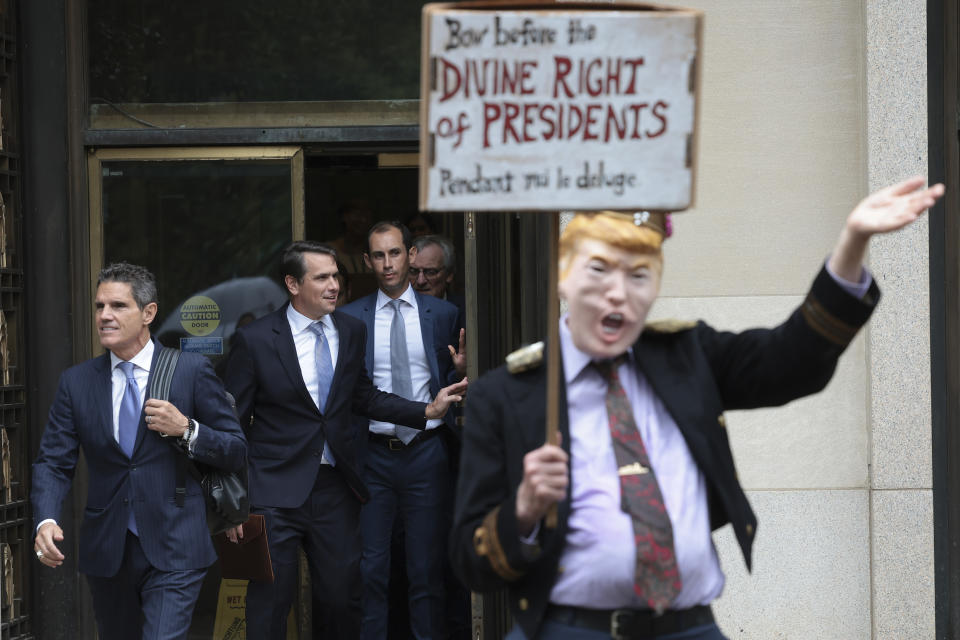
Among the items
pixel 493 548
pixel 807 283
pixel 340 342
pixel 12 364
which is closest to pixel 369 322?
pixel 340 342

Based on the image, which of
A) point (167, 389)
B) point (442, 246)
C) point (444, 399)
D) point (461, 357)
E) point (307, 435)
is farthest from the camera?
point (442, 246)

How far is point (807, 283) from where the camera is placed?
20.3 feet

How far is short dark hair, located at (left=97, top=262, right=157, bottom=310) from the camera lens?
223 inches

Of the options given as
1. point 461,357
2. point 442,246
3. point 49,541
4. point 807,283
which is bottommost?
point 49,541

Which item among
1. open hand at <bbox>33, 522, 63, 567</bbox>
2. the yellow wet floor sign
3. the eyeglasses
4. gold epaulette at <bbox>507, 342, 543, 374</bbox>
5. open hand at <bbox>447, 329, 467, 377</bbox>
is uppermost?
the eyeglasses

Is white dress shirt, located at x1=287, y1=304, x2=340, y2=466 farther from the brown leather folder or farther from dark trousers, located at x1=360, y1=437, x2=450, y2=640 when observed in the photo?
dark trousers, located at x1=360, y1=437, x2=450, y2=640

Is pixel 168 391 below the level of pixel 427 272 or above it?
below

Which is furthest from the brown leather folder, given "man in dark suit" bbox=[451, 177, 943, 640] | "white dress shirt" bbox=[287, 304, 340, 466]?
"man in dark suit" bbox=[451, 177, 943, 640]

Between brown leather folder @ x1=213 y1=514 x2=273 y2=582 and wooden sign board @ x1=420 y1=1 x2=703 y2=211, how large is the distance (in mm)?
3641

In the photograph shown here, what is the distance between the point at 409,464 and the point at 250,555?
1.10 metres

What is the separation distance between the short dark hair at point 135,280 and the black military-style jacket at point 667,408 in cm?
271

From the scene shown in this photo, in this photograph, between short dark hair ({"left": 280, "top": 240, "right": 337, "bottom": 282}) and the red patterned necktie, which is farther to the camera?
short dark hair ({"left": 280, "top": 240, "right": 337, "bottom": 282})

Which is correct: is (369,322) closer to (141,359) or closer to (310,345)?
(310,345)

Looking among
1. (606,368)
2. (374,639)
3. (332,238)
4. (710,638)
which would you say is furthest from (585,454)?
(332,238)
